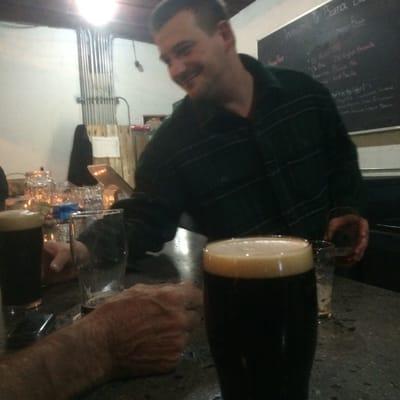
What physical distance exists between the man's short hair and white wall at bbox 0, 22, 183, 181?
2.69 meters

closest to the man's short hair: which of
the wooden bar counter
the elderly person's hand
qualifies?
the wooden bar counter

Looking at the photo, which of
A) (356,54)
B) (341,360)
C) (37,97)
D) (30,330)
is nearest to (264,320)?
(341,360)

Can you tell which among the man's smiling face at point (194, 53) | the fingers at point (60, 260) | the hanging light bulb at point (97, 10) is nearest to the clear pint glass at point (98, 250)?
the fingers at point (60, 260)

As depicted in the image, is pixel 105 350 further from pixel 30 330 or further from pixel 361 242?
pixel 361 242

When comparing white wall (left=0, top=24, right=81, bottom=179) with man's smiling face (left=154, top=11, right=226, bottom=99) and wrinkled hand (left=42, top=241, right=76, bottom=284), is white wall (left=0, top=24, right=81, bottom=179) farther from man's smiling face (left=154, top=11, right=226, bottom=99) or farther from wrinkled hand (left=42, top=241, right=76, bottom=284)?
wrinkled hand (left=42, top=241, right=76, bottom=284)

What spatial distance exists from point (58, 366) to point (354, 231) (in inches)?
28.8

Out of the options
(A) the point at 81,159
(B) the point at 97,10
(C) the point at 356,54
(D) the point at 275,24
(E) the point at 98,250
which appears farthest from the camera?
(A) the point at 81,159

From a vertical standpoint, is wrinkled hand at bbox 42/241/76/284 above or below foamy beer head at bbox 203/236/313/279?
below

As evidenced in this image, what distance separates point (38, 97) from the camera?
3916mm

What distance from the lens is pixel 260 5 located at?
3.30m

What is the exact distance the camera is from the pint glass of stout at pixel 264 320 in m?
0.40

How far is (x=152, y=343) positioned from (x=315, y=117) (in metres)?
1.16

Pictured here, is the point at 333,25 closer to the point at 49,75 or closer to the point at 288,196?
the point at 288,196

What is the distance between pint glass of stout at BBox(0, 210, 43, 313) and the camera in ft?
2.73
